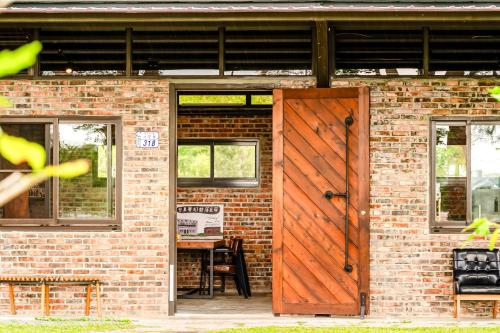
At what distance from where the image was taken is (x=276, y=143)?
7984 mm

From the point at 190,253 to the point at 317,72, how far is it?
4140mm

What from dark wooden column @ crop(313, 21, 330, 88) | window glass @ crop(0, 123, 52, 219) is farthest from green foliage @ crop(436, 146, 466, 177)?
window glass @ crop(0, 123, 52, 219)

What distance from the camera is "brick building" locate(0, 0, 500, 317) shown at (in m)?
7.85

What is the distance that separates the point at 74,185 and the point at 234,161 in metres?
3.58

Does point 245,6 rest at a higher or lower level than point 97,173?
higher

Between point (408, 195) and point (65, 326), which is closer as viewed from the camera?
point (65, 326)

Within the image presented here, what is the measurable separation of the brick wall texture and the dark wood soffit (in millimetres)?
898

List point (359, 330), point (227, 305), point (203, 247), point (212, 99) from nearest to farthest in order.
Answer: point (359, 330) → point (227, 305) → point (203, 247) → point (212, 99)

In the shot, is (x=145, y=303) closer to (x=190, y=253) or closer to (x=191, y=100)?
(x=190, y=253)

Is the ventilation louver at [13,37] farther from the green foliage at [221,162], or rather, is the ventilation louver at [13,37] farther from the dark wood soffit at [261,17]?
the green foliage at [221,162]

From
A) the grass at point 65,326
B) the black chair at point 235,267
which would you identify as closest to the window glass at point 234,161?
the black chair at point 235,267

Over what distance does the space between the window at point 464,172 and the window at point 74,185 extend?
332 centimetres

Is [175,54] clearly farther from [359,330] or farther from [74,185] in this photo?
[359,330]

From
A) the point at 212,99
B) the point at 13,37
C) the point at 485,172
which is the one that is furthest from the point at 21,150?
the point at 212,99
